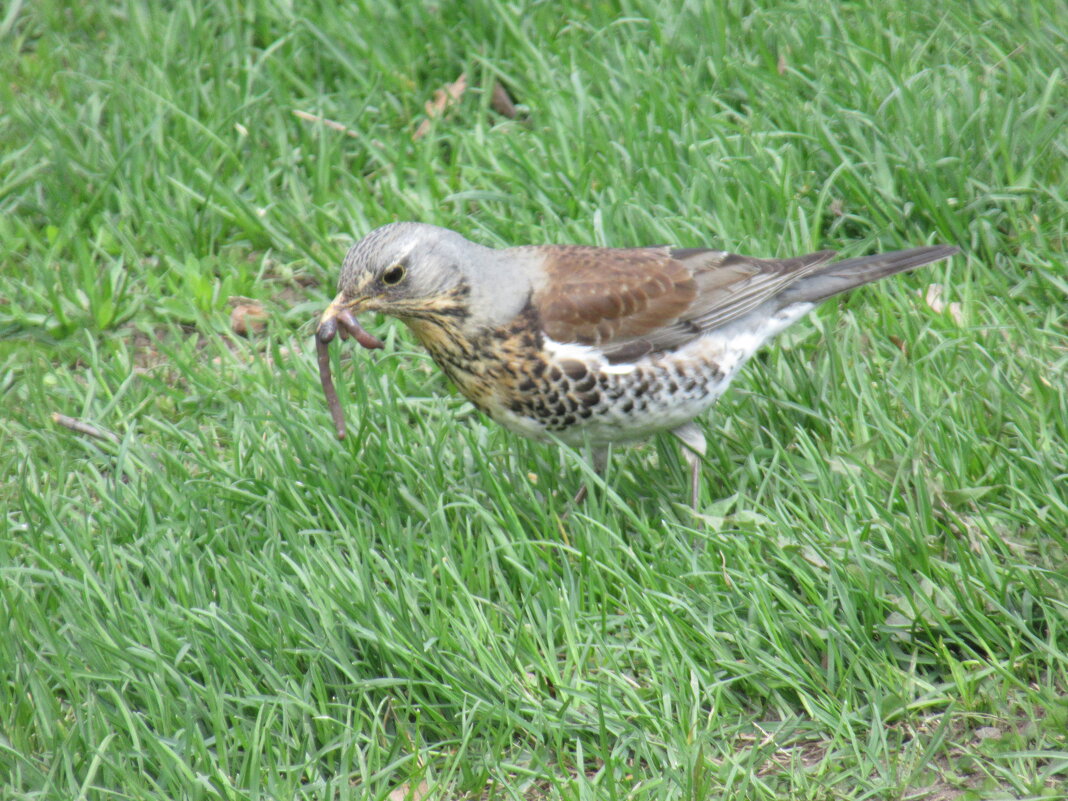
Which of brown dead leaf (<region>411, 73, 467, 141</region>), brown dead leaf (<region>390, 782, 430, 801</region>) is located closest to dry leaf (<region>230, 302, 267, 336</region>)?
brown dead leaf (<region>411, 73, 467, 141</region>)

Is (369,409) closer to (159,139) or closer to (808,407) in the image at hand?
(808,407)

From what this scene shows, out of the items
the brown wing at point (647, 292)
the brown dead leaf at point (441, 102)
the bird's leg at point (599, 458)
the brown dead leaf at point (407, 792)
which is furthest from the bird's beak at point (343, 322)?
the brown dead leaf at point (441, 102)

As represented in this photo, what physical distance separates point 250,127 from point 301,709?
12.0 ft

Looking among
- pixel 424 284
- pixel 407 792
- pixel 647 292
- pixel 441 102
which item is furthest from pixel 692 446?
pixel 441 102

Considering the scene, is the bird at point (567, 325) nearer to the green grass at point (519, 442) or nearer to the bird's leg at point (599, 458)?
the bird's leg at point (599, 458)

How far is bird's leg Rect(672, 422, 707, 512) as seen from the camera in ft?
14.8

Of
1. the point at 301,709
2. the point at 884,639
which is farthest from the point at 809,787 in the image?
the point at 301,709

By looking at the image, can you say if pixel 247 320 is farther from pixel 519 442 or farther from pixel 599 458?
pixel 599 458

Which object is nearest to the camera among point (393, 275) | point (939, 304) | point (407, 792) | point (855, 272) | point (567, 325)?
point (407, 792)

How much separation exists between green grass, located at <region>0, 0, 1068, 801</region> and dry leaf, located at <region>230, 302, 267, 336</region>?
0.25ft

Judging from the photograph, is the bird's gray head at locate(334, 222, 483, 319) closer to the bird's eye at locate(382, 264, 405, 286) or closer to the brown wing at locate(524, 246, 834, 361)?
the bird's eye at locate(382, 264, 405, 286)

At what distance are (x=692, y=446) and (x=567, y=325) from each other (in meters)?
0.64

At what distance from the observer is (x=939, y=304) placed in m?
5.12

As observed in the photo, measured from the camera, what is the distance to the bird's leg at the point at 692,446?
4523 millimetres
